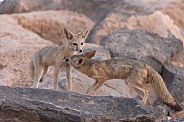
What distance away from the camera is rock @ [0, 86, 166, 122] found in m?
7.15

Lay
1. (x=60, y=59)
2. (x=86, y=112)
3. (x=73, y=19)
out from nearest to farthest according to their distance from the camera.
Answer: (x=86, y=112), (x=60, y=59), (x=73, y=19)

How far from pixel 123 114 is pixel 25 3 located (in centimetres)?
1437

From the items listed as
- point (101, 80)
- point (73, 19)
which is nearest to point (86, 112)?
point (101, 80)

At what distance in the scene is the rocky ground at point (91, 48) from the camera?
7.28 metres

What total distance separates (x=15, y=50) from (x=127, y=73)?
5.50m

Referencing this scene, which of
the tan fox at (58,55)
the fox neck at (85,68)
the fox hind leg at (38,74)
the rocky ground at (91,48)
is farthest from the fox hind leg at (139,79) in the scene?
the fox hind leg at (38,74)

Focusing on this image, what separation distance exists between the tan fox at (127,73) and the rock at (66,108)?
188cm

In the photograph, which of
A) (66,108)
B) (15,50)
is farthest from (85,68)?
(15,50)

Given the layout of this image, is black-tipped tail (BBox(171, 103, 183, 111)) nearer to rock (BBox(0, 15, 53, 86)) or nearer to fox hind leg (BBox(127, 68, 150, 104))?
fox hind leg (BBox(127, 68, 150, 104))

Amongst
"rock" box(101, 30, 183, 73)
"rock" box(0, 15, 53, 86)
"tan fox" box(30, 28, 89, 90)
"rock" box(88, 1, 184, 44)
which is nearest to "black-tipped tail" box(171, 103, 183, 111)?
"tan fox" box(30, 28, 89, 90)

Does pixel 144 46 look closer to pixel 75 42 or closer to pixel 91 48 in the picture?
pixel 91 48

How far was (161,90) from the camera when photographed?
9430 millimetres

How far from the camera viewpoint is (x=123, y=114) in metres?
7.35

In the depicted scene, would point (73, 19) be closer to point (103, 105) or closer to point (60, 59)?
point (60, 59)
